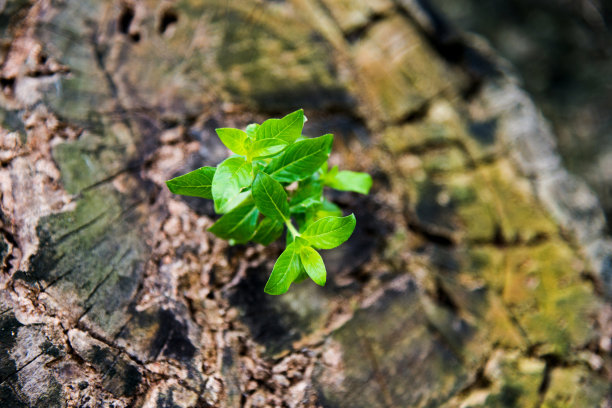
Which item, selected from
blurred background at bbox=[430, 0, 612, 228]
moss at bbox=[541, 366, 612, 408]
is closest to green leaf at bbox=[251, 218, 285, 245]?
moss at bbox=[541, 366, 612, 408]

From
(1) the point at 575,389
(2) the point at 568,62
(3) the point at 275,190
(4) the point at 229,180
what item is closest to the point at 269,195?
(3) the point at 275,190

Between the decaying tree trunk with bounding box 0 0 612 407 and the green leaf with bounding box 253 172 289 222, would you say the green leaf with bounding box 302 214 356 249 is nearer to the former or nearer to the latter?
the green leaf with bounding box 253 172 289 222

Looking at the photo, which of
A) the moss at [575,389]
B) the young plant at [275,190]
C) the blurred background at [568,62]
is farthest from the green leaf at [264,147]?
the blurred background at [568,62]

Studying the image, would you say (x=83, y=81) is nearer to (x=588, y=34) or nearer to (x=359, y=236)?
(x=359, y=236)

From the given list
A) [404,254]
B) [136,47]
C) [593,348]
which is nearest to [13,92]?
[136,47]

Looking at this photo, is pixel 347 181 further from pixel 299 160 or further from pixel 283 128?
pixel 283 128

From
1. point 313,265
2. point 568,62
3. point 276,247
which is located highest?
point 313,265
